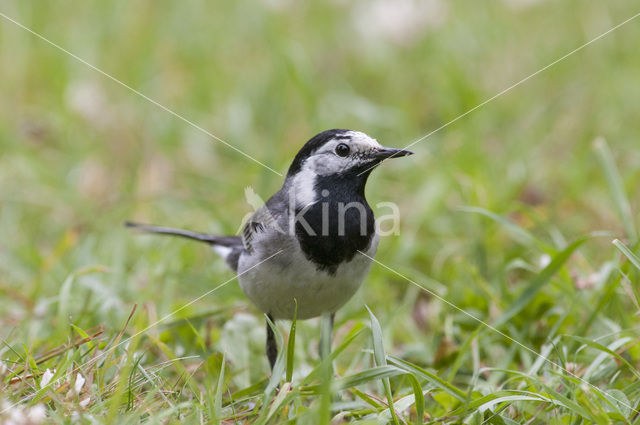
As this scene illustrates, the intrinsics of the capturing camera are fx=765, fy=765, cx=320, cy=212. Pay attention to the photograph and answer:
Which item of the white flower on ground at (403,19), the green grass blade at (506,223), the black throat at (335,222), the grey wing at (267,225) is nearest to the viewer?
the black throat at (335,222)

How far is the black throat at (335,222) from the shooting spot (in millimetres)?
3611

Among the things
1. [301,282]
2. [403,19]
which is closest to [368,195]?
[301,282]

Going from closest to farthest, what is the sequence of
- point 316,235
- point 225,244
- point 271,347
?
point 316,235 < point 271,347 < point 225,244

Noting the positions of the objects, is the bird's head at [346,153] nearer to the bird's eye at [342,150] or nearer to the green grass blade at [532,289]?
the bird's eye at [342,150]

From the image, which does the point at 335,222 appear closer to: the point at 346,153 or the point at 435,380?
the point at 346,153

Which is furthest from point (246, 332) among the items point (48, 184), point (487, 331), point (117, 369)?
point (48, 184)

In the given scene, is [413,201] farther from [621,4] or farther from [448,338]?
[621,4]

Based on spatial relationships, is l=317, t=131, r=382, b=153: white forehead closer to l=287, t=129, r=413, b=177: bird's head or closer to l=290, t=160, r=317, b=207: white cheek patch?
l=287, t=129, r=413, b=177: bird's head

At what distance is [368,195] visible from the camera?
234 inches

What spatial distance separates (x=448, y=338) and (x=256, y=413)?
53.1 inches

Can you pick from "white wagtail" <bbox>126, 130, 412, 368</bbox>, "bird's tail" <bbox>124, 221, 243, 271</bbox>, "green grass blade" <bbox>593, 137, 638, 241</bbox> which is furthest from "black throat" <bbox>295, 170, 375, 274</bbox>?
"green grass blade" <bbox>593, 137, 638, 241</bbox>

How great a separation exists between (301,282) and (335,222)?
33cm

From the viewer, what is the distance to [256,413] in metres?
3.10

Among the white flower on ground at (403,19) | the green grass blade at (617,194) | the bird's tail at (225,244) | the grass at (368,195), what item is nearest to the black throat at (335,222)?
the grass at (368,195)
